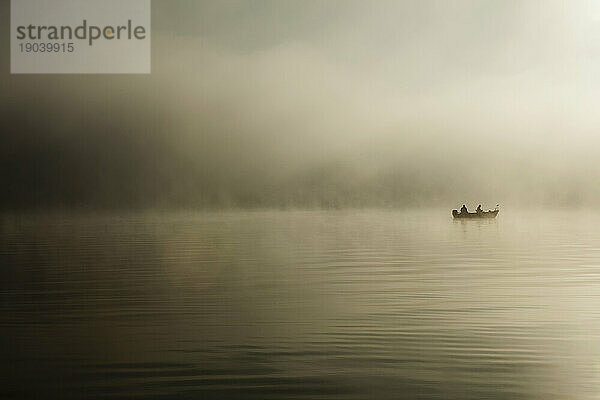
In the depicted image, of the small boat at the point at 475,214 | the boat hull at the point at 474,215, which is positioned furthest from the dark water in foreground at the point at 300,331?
the boat hull at the point at 474,215

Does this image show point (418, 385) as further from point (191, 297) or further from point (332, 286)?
point (332, 286)

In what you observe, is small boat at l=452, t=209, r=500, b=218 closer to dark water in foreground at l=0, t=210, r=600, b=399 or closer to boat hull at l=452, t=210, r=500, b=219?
boat hull at l=452, t=210, r=500, b=219

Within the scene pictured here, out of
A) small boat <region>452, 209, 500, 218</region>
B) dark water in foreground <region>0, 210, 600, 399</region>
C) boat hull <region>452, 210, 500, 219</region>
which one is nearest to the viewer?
dark water in foreground <region>0, 210, 600, 399</region>

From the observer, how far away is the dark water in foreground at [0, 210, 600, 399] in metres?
10.4

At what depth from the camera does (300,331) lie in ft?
46.9

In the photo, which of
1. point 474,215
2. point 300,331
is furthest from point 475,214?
point 300,331

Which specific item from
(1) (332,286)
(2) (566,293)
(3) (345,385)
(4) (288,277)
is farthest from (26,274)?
(3) (345,385)

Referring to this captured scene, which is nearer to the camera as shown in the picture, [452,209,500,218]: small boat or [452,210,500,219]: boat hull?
[452,209,500,218]: small boat

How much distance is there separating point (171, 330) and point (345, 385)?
15.8 ft

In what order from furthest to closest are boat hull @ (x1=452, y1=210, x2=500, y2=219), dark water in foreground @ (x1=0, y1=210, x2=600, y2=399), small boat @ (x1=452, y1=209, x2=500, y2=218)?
boat hull @ (x1=452, y1=210, x2=500, y2=219) < small boat @ (x1=452, y1=209, x2=500, y2=218) < dark water in foreground @ (x1=0, y1=210, x2=600, y2=399)

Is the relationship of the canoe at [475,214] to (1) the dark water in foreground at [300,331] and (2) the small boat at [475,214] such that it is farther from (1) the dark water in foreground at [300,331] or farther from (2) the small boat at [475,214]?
(1) the dark water in foreground at [300,331]

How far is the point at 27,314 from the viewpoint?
53.7 feet

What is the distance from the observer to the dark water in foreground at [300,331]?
1037cm

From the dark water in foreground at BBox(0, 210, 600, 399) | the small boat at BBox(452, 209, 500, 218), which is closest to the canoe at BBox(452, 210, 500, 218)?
the small boat at BBox(452, 209, 500, 218)
